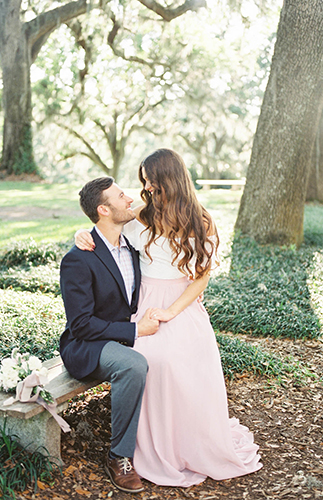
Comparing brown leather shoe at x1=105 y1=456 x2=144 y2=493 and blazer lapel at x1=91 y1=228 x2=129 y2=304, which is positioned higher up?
blazer lapel at x1=91 y1=228 x2=129 y2=304

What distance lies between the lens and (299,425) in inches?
141

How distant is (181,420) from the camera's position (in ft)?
9.42

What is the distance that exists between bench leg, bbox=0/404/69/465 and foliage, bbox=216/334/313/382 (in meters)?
1.88

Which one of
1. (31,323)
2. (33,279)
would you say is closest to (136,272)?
(31,323)

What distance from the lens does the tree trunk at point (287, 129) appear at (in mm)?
7445

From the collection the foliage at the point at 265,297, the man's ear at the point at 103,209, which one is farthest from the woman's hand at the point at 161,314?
the foliage at the point at 265,297

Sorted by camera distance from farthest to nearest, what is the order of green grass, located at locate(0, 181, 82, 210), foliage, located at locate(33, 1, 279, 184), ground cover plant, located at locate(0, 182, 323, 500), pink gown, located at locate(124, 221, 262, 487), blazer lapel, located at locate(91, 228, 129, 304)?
foliage, located at locate(33, 1, 279, 184) → green grass, located at locate(0, 181, 82, 210) → ground cover plant, located at locate(0, 182, 323, 500) → blazer lapel, located at locate(91, 228, 129, 304) → pink gown, located at locate(124, 221, 262, 487)

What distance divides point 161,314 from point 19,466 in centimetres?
112

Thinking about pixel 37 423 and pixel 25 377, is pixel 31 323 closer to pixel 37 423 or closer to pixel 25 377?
pixel 25 377

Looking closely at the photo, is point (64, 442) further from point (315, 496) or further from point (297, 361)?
point (297, 361)

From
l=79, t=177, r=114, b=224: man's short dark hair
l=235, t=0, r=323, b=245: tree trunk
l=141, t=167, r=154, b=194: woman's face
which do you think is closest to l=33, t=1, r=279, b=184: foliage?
l=235, t=0, r=323, b=245: tree trunk

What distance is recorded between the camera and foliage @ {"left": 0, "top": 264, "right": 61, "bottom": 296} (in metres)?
6.14

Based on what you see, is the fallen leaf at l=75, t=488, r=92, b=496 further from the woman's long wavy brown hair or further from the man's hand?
the woman's long wavy brown hair

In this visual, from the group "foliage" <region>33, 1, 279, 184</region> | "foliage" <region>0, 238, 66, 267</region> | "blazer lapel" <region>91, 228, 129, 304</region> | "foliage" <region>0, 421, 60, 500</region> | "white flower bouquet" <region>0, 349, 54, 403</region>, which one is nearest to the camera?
"foliage" <region>0, 421, 60, 500</region>
